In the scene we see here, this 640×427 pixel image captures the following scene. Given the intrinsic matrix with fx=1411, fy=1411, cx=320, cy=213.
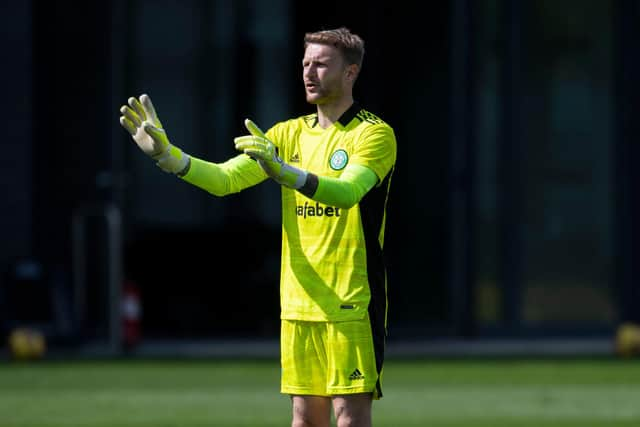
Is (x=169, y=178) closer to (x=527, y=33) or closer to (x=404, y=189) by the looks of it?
(x=404, y=189)

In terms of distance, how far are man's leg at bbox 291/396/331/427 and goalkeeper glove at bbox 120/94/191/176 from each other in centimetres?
114

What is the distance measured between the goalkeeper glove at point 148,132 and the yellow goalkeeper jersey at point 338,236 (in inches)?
22.7

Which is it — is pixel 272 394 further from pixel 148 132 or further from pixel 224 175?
pixel 148 132

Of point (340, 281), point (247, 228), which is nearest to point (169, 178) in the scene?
point (247, 228)

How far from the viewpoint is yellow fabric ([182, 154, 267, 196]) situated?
6.01 m

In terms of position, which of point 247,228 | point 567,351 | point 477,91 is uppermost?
point 477,91

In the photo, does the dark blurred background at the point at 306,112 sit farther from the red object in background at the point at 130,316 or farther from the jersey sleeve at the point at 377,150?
the jersey sleeve at the point at 377,150

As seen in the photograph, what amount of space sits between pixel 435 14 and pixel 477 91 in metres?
1.20

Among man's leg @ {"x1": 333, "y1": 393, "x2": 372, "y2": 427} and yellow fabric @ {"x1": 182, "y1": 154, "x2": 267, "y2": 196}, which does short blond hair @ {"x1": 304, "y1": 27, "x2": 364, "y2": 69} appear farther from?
man's leg @ {"x1": 333, "y1": 393, "x2": 372, "y2": 427}

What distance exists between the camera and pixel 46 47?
18.5 m

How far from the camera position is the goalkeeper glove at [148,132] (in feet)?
18.9

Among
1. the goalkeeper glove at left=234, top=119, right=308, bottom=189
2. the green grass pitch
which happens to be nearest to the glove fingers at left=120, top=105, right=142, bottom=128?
the goalkeeper glove at left=234, top=119, right=308, bottom=189

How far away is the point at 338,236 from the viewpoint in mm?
6047

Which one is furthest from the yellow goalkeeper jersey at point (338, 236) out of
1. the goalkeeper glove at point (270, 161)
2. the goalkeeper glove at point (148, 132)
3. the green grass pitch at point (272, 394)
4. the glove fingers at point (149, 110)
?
the green grass pitch at point (272, 394)
